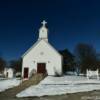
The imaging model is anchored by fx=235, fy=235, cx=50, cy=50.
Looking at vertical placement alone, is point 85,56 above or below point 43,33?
below

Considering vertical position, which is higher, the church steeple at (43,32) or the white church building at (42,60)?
the church steeple at (43,32)

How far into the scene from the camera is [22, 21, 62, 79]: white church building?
34.6 metres

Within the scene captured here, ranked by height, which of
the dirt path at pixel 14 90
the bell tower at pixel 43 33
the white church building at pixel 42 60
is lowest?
the dirt path at pixel 14 90

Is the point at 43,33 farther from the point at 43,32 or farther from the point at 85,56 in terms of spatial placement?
the point at 85,56

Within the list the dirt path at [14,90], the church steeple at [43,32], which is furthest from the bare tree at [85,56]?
the dirt path at [14,90]

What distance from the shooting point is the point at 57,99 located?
1409 centimetres

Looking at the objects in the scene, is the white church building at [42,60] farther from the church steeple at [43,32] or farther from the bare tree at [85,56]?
the bare tree at [85,56]

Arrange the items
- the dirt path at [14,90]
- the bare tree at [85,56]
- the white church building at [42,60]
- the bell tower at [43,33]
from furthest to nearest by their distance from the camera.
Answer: the bare tree at [85,56] → the bell tower at [43,33] → the white church building at [42,60] → the dirt path at [14,90]

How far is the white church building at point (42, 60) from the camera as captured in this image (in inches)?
1361

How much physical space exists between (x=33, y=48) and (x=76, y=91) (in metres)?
18.7

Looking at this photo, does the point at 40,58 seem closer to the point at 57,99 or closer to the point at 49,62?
the point at 49,62

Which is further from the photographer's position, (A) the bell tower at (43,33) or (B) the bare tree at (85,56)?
(B) the bare tree at (85,56)

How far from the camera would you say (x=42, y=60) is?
1361 inches

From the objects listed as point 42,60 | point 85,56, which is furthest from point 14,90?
point 85,56
